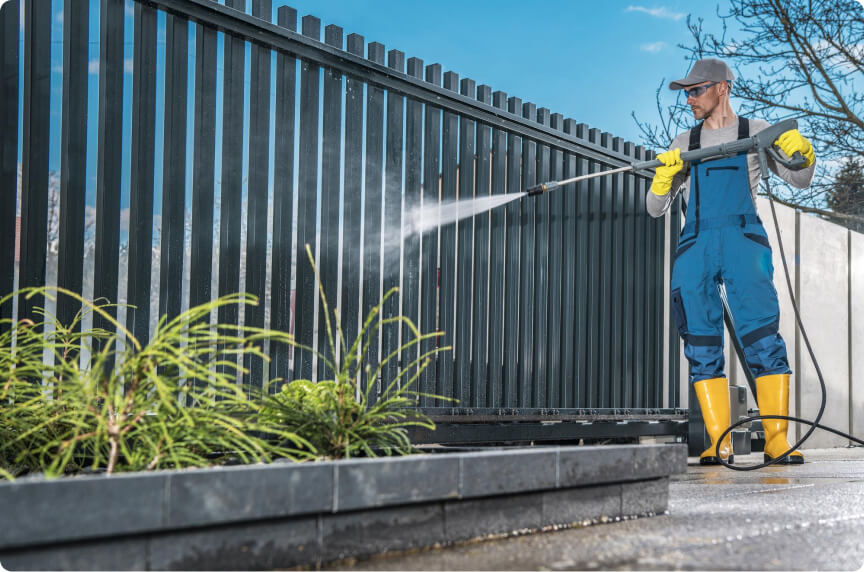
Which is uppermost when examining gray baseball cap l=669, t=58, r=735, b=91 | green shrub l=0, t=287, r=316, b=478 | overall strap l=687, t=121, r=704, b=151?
gray baseball cap l=669, t=58, r=735, b=91

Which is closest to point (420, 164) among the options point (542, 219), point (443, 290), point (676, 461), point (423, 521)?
point (443, 290)

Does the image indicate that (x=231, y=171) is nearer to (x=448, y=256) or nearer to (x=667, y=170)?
(x=448, y=256)

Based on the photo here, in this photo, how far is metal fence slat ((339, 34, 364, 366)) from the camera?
408cm

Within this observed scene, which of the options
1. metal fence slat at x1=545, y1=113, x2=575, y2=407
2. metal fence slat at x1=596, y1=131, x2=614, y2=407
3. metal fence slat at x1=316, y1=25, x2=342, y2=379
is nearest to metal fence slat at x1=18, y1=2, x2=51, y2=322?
metal fence slat at x1=316, y1=25, x2=342, y2=379

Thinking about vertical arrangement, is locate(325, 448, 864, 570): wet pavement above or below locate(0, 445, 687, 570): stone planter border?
below

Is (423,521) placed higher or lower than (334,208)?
lower

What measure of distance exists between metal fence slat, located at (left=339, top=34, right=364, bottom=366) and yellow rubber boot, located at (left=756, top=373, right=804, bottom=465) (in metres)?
2.15

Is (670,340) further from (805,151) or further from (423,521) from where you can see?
(423,521)

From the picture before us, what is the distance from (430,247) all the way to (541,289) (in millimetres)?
1004

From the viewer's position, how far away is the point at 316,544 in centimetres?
158

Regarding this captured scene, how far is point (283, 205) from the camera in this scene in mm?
3807

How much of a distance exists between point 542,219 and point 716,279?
121 cm

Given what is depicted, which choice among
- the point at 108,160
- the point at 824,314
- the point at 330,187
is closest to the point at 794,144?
the point at 330,187

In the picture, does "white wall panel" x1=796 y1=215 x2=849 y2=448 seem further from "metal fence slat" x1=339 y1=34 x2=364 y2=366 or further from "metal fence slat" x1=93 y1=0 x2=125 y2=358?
"metal fence slat" x1=93 y1=0 x2=125 y2=358
